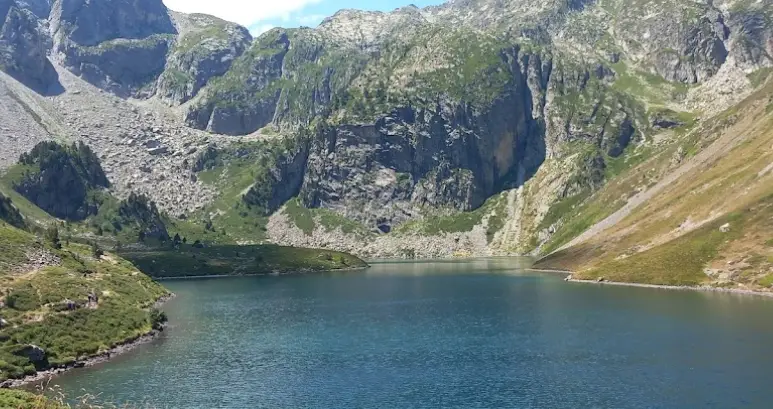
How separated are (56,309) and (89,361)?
1742 centimetres

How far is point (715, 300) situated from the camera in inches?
5723

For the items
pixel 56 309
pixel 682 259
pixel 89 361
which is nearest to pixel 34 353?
pixel 89 361

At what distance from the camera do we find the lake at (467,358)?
78.7 meters

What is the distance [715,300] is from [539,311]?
38334 millimetres

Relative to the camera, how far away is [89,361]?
101875 mm

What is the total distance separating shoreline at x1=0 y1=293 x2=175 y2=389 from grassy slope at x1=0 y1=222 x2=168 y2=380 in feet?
2.75

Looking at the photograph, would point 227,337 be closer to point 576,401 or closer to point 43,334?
point 43,334

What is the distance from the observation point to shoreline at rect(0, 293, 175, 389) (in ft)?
282

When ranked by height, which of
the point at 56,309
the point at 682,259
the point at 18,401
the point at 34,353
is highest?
the point at 682,259

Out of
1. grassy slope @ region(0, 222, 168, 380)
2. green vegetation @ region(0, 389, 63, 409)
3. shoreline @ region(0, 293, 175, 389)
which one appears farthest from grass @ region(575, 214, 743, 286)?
green vegetation @ region(0, 389, 63, 409)

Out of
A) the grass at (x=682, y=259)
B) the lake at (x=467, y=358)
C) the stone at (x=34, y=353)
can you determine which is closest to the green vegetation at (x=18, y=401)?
the lake at (x=467, y=358)

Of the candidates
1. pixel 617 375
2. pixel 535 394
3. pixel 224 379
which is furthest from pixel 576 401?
pixel 224 379

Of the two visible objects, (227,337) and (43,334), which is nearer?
(43,334)

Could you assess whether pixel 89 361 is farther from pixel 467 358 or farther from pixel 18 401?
pixel 18 401
